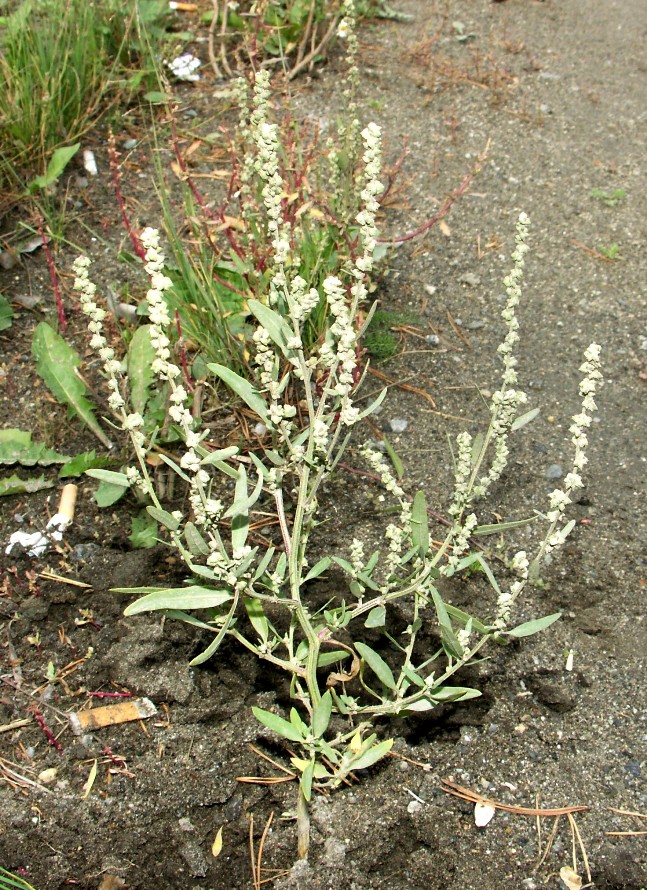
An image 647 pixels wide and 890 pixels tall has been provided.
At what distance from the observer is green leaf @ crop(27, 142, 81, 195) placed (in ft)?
10.3

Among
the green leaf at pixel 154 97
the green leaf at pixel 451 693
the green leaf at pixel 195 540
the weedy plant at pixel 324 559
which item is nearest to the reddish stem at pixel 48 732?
the weedy plant at pixel 324 559

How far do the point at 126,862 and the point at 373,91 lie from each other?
336 cm

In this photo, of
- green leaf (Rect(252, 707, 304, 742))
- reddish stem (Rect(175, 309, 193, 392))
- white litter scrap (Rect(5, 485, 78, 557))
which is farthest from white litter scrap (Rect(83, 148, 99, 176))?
green leaf (Rect(252, 707, 304, 742))

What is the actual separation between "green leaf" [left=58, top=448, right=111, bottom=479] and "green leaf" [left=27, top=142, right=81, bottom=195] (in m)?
1.17

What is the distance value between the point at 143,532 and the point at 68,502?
0.88ft

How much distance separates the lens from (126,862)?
1.85m

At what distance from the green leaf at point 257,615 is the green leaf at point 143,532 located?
47cm

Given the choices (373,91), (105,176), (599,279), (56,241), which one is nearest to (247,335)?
(56,241)

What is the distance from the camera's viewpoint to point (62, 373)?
8.55 ft

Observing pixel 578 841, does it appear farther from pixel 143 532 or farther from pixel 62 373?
pixel 62 373

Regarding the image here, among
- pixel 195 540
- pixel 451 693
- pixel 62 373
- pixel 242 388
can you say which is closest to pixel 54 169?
pixel 62 373

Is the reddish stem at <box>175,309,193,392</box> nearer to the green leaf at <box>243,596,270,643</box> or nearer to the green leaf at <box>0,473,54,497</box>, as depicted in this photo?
the green leaf at <box>0,473,54,497</box>

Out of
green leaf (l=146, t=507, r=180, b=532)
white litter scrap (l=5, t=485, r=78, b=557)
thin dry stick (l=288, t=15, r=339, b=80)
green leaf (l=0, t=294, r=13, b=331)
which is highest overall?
thin dry stick (l=288, t=15, r=339, b=80)

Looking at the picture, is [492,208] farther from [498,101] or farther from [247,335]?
[247,335]
